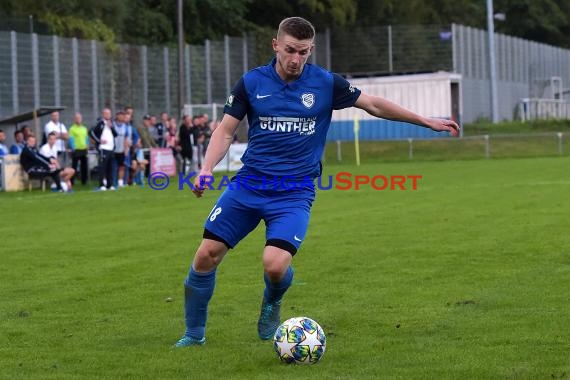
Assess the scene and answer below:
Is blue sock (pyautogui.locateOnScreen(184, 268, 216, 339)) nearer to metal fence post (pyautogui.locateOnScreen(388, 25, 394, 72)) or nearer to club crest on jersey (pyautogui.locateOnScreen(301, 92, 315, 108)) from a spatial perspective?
club crest on jersey (pyautogui.locateOnScreen(301, 92, 315, 108))

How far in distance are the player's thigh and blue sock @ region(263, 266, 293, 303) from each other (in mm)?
379

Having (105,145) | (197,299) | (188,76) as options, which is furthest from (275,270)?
(188,76)

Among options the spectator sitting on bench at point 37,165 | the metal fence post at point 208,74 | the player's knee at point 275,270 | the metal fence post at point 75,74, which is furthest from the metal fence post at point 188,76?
the player's knee at point 275,270

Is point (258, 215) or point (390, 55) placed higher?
point (390, 55)

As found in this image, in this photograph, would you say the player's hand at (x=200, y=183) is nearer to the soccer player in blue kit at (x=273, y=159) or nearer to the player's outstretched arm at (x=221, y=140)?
the soccer player in blue kit at (x=273, y=159)

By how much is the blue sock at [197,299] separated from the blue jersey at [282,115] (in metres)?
0.75

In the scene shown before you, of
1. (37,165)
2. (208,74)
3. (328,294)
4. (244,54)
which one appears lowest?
(328,294)

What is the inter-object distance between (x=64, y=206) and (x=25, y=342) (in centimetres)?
1427

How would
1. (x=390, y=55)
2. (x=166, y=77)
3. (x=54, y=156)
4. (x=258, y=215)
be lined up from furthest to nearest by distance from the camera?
(x=390, y=55) < (x=166, y=77) < (x=54, y=156) < (x=258, y=215)

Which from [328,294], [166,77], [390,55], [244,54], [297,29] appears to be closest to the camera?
[297,29]

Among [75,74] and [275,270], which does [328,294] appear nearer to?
[275,270]

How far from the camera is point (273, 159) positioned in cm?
760

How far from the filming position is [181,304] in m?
9.73

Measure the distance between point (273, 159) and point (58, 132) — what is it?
2184cm
